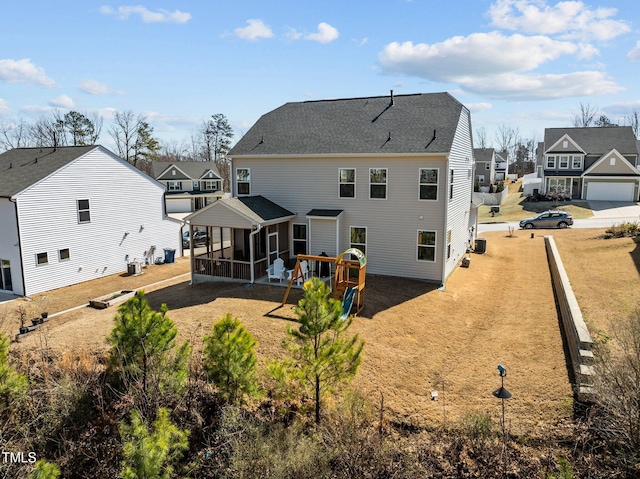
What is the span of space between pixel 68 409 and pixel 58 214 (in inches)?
613

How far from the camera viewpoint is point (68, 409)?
9.86 m

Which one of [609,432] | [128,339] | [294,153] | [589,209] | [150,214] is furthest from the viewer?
→ [589,209]

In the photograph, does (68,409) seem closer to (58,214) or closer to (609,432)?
(609,432)

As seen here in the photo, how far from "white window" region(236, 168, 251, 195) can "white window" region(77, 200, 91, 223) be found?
329 inches

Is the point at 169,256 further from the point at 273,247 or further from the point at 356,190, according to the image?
the point at 356,190

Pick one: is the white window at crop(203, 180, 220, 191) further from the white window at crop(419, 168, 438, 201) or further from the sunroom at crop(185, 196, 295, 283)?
the white window at crop(419, 168, 438, 201)

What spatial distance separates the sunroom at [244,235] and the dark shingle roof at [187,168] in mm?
39305

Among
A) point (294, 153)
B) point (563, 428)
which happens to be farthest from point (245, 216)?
point (563, 428)

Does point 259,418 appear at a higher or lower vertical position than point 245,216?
lower

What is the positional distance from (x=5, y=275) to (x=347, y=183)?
17.6m

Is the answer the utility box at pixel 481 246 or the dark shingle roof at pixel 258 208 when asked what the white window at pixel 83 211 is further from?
the utility box at pixel 481 246

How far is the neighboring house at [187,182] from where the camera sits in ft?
185

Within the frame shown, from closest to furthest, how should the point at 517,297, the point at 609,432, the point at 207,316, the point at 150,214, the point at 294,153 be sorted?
the point at 609,432 < the point at 207,316 < the point at 517,297 < the point at 294,153 < the point at 150,214

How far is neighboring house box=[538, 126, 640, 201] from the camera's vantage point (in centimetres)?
4653
